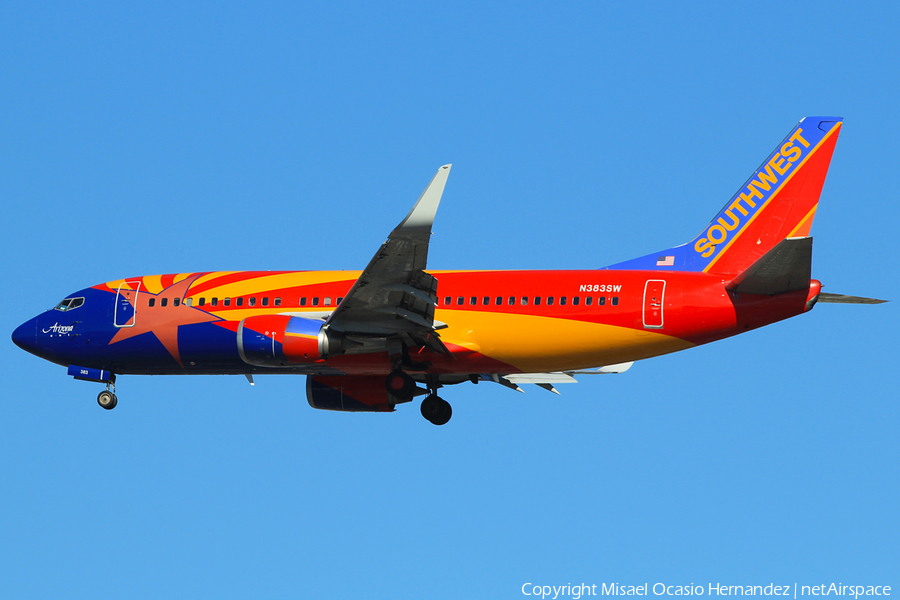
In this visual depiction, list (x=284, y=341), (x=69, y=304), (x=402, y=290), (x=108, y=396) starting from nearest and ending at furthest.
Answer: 1. (x=402, y=290)
2. (x=284, y=341)
3. (x=108, y=396)
4. (x=69, y=304)

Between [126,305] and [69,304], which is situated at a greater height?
[69,304]

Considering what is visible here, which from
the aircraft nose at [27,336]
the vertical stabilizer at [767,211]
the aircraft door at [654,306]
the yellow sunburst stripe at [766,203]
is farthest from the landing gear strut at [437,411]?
the aircraft nose at [27,336]

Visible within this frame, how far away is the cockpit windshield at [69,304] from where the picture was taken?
33.8m

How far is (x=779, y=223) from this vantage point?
30641mm

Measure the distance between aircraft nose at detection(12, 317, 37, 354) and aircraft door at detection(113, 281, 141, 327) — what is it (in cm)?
290

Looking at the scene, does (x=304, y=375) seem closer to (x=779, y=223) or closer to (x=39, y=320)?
(x=39, y=320)

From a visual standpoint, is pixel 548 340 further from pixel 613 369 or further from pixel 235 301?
pixel 235 301

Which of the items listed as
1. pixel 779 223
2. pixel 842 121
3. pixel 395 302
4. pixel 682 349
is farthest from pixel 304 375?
pixel 842 121

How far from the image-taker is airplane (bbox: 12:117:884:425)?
27.8 m

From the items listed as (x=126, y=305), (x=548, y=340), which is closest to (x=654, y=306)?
(x=548, y=340)

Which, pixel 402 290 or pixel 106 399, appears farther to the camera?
pixel 106 399

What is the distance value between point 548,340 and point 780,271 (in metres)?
5.98

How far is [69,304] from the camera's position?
111 ft

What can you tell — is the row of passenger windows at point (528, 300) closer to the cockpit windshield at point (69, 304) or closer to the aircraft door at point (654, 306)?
the aircraft door at point (654, 306)
